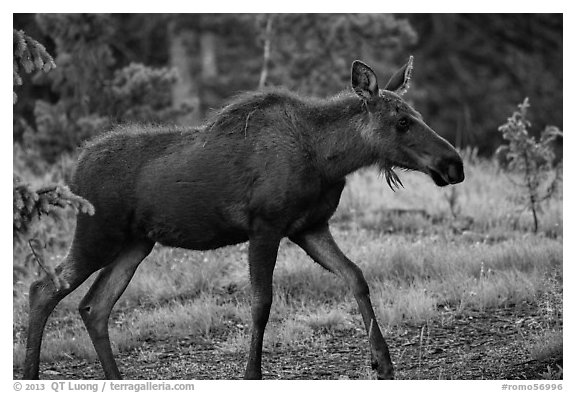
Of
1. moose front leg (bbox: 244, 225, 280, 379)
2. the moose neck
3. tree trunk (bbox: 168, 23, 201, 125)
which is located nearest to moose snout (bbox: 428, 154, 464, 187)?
the moose neck

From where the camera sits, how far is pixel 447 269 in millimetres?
10664

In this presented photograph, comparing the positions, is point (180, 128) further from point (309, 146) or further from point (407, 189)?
point (407, 189)

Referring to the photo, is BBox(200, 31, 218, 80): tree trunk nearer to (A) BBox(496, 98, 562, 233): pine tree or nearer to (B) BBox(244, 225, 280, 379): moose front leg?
(A) BBox(496, 98, 562, 233): pine tree

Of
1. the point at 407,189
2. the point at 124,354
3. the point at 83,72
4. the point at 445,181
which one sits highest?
the point at 83,72

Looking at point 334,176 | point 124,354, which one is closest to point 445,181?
point 334,176

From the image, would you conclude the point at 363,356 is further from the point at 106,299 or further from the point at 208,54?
the point at 208,54

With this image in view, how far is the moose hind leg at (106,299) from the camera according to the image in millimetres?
8438

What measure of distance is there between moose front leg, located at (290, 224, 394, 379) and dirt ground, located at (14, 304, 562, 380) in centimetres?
29

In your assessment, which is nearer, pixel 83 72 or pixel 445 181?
pixel 445 181

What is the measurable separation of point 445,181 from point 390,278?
128 inches

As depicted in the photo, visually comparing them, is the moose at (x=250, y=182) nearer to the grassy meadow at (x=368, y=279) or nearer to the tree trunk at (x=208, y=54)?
the grassy meadow at (x=368, y=279)

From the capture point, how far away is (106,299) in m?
8.53

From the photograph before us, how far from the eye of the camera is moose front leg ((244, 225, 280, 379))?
25.9 feet
